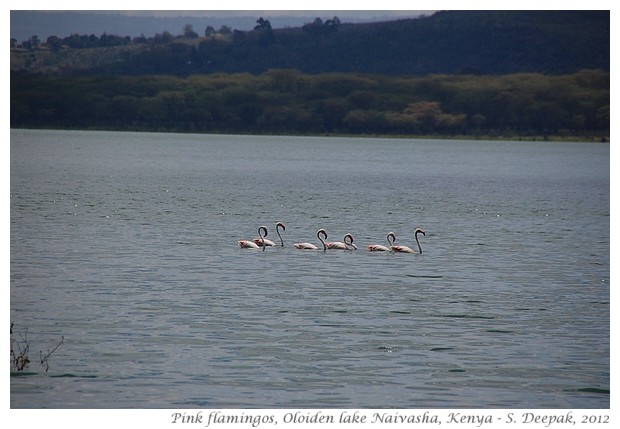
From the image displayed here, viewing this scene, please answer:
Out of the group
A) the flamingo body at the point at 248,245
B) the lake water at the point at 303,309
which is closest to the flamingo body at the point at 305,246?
the lake water at the point at 303,309

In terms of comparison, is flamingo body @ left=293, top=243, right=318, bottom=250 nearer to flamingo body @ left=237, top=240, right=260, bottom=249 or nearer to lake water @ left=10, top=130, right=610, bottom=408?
lake water @ left=10, top=130, right=610, bottom=408

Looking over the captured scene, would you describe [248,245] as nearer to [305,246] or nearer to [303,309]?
[305,246]

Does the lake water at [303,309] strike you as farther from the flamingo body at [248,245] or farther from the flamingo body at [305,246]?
the flamingo body at [248,245]

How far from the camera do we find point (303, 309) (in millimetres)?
26500

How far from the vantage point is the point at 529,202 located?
231ft

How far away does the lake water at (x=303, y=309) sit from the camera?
19.6 metres

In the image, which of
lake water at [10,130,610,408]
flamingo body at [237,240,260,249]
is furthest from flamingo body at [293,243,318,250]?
flamingo body at [237,240,260,249]

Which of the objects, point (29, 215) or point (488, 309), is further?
point (29, 215)

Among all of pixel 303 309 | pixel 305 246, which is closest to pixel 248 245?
pixel 305 246

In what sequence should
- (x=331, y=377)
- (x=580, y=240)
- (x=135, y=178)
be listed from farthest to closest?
A: (x=135, y=178) < (x=580, y=240) < (x=331, y=377)

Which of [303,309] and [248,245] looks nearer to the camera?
[303,309]

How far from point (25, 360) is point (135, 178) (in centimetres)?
6639
